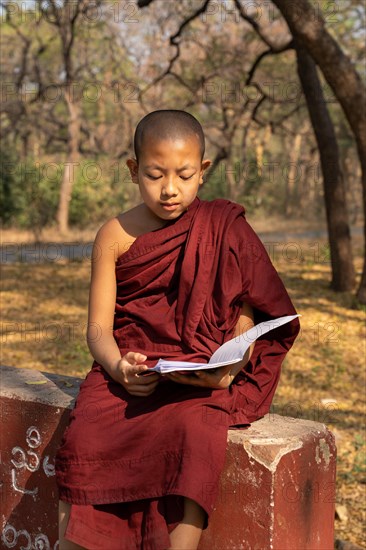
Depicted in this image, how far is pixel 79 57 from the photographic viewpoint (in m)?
21.6

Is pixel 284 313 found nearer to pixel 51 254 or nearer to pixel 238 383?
pixel 238 383

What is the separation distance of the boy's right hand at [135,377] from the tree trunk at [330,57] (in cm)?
639

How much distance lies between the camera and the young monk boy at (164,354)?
219 centimetres

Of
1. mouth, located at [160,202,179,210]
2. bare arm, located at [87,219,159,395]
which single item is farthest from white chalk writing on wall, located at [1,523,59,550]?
mouth, located at [160,202,179,210]

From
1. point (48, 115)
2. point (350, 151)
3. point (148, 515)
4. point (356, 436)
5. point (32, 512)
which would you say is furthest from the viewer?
point (350, 151)

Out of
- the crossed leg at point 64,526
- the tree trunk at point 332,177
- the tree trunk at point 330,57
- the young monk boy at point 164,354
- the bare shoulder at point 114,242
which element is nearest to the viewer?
the young monk boy at point 164,354

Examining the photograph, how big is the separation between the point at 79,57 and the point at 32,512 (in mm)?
20082

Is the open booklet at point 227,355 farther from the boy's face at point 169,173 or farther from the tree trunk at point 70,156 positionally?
the tree trunk at point 70,156

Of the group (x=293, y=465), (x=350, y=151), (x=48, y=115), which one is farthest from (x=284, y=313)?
(x=350, y=151)

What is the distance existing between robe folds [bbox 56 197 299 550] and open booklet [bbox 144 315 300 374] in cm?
16

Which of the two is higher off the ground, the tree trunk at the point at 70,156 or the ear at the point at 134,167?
the ear at the point at 134,167

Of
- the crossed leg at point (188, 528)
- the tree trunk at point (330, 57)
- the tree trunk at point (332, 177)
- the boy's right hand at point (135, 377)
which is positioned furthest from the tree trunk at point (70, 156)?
the crossed leg at point (188, 528)

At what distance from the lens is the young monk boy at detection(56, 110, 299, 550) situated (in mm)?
2189

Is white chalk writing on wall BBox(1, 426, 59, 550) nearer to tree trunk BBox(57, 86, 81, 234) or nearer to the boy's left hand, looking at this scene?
the boy's left hand
